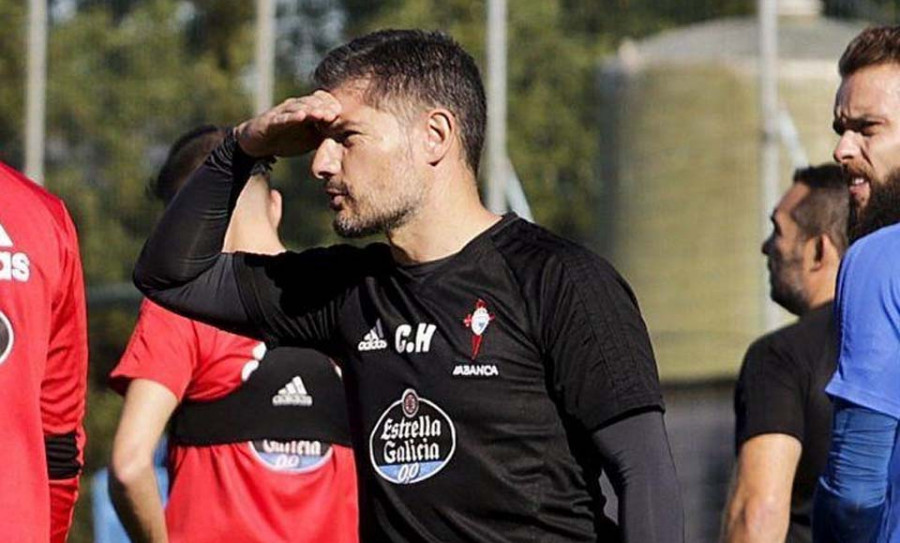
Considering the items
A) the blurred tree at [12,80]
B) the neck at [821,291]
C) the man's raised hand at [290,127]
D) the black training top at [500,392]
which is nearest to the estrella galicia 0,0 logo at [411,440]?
the black training top at [500,392]

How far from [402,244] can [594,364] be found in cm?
54

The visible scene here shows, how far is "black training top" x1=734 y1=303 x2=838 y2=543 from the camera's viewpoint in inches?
244

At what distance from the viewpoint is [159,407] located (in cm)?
630

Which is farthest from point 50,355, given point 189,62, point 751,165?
point 189,62

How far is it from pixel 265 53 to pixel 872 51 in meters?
10.1

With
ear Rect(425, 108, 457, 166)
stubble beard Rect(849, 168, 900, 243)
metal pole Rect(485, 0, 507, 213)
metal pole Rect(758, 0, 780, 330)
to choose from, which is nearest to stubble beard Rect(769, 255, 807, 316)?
stubble beard Rect(849, 168, 900, 243)

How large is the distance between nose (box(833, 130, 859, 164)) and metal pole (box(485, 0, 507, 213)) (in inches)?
329

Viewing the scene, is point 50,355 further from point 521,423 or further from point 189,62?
point 189,62

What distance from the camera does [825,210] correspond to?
A: 6.86 metres

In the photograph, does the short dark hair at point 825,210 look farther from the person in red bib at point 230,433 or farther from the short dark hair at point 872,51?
the short dark hair at point 872,51

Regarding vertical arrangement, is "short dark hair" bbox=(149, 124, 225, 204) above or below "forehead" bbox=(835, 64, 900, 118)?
below

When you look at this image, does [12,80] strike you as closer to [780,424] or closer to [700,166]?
[700,166]

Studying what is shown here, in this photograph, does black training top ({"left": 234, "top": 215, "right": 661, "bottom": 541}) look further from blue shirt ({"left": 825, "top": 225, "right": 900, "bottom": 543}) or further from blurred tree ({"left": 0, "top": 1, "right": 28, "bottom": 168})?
blurred tree ({"left": 0, "top": 1, "right": 28, "bottom": 168})

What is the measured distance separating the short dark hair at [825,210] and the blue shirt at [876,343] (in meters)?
2.55
